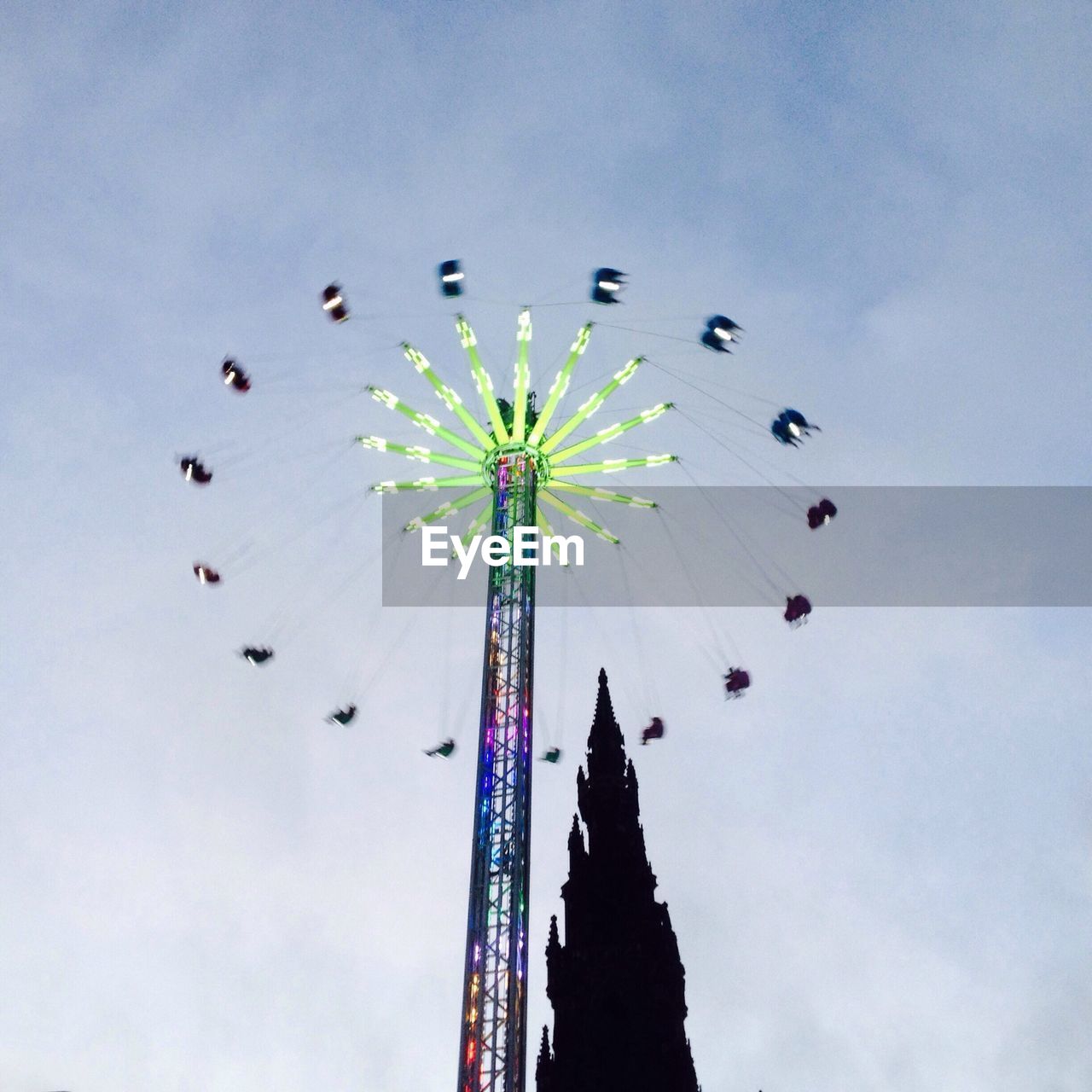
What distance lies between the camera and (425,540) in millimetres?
35000

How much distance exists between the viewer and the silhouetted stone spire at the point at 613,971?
4000 cm

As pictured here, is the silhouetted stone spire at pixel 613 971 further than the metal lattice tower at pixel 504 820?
Yes

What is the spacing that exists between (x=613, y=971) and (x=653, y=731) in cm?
1558

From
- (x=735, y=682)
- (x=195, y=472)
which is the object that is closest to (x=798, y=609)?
(x=735, y=682)

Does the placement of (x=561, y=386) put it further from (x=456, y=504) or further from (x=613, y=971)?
(x=613, y=971)

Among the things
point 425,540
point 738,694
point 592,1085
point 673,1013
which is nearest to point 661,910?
point 673,1013

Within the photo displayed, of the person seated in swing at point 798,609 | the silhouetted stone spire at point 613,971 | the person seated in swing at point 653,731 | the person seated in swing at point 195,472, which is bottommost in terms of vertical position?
the silhouetted stone spire at point 613,971

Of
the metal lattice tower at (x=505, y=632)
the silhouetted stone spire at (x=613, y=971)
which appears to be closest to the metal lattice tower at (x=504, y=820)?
the metal lattice tower at (x=505, y=632)

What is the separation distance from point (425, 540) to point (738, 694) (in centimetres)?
1222

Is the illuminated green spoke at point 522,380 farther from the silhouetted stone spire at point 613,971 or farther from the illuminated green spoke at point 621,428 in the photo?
the silhouetted stone spire at point 613,971

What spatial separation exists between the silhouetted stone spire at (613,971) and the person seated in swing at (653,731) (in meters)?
15.1

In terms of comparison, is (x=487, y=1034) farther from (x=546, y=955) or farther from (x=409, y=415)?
(x=546, y=955)

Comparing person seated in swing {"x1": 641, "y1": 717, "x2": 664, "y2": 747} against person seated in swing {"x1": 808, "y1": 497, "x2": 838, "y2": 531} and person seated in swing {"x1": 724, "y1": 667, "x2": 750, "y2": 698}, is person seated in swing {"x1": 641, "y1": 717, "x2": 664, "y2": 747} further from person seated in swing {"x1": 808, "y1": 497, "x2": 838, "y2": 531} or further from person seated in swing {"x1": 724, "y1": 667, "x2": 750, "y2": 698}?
person seated in swing {"x1": 808, "y1": 497, "x2": 838, "y2": 531}

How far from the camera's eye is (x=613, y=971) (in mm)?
43188
